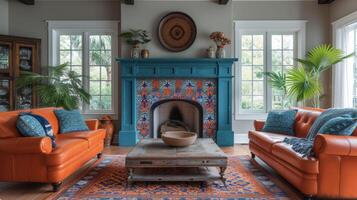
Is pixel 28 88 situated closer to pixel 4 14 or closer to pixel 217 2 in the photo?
pixel 4 14

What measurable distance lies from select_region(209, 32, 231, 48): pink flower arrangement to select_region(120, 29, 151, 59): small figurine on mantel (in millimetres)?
1236

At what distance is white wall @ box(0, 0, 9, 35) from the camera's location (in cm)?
572

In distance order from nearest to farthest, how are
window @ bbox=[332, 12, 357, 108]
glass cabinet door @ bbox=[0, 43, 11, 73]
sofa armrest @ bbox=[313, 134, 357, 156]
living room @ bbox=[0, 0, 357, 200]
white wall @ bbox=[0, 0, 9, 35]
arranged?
1. sofa armrest @ bbox=[313, 134, 357, 156]
2. living room @ bbox=[0, 0, 357, 200]
3. window @ bbox=[332, 12, 357, 108]
4. glass cabinet door @ bbox=[0, 43, 11, 73]
5. white wall @ bbox=[0, 0, 9, 35]

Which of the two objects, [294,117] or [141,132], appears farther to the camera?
[141,132]

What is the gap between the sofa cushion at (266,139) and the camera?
3575 millimetres

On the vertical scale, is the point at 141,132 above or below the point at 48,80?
below

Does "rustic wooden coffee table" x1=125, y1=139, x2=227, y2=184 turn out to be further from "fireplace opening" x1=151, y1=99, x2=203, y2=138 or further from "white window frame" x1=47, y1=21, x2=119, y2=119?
"white window frame" x1=47, y1=21, x2=119, y2=119

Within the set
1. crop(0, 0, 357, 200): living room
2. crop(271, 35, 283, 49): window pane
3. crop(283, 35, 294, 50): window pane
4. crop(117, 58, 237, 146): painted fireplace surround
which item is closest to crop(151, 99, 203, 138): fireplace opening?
crop(0, 0, 357, 200): living room

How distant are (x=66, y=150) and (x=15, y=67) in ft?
10.4

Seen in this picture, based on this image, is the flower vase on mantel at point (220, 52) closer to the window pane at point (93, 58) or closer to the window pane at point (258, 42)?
the window pane at point (258, 42)

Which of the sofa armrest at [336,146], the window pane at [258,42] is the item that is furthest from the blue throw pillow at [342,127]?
the window pane at [258,42]

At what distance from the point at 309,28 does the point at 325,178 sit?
414 centimetres

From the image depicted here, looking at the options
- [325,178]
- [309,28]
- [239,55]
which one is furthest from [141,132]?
[309,28]

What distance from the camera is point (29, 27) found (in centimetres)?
591
